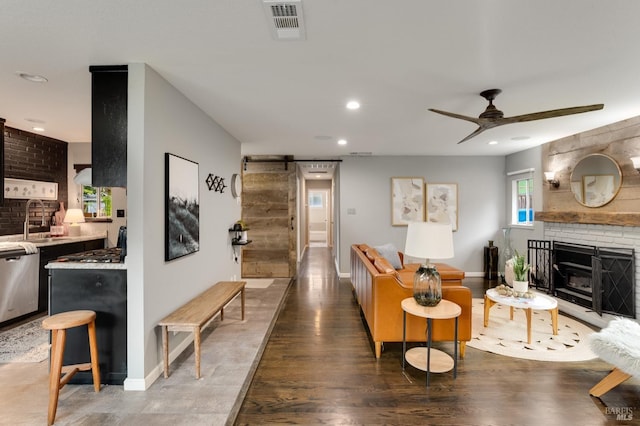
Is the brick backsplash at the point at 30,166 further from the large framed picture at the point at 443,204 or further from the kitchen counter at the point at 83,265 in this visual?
the large framed picture at the point at 443,204

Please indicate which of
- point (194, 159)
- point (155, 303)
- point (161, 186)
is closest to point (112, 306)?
point (155, 303)

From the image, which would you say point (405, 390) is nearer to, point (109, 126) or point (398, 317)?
point (398, 317)

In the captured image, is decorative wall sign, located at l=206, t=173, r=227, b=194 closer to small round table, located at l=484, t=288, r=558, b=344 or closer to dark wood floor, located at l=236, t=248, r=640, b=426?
dark wood floor, located at l=236, t=248, r=640, b=426

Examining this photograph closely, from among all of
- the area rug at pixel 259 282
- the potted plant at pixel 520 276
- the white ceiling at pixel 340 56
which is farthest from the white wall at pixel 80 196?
the potted plant at pixel 520 276

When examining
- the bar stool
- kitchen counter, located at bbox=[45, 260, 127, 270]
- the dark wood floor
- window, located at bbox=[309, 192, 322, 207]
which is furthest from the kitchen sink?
window, located at bbox=[309, 192, 322, 207]

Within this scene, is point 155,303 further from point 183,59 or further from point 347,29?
point 347,29

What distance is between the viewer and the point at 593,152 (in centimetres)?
410

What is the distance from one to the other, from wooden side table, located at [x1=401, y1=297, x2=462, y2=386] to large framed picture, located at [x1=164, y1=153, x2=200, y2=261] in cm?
215

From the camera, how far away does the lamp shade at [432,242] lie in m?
2.56

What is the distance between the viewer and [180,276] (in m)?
2.85

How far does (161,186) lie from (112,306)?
103 cm

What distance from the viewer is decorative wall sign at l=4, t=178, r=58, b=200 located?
13.3 feet

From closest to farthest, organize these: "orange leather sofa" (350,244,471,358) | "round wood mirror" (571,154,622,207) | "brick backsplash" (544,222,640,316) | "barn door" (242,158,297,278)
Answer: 1. "orange leather sofa" (350,244,471,358)
2. "brick backsplash" (544,222,640,316)
3. "round wood mirror" (571,154,622,207)
4. "barn door" (242,158,297,278)

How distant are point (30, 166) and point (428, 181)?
22.2 feet
